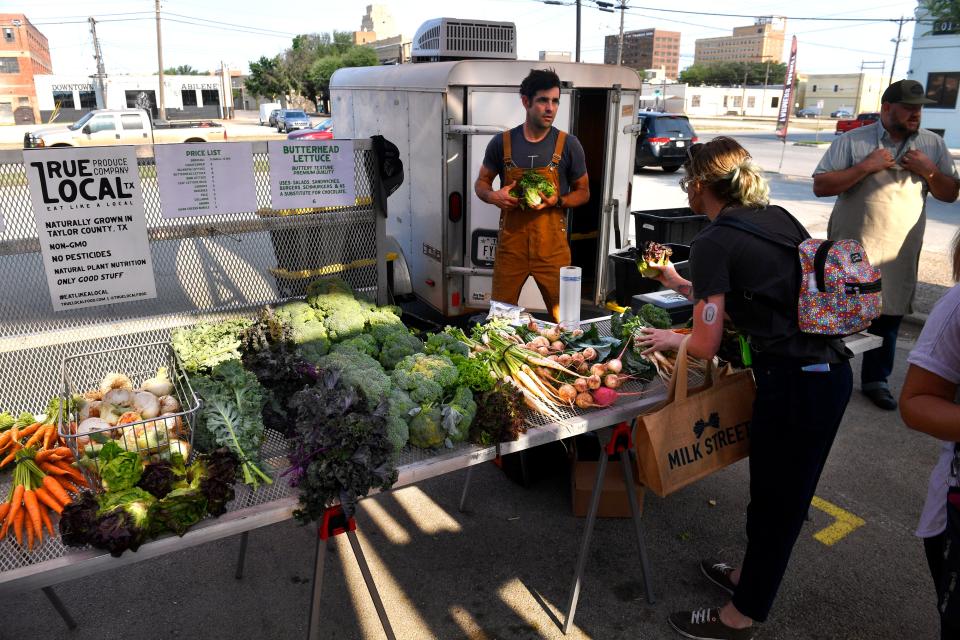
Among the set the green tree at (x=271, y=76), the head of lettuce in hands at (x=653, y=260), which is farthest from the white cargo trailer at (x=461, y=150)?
the green tree at (x=271, y=76)

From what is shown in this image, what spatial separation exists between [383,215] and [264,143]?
0.85 meters

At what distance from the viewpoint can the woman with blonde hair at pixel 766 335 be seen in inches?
102

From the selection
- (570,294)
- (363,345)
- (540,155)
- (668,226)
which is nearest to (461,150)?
(540,155)

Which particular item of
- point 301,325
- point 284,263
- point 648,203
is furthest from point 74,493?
point 648,203

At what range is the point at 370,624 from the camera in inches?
131

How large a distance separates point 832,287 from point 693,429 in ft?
2.71

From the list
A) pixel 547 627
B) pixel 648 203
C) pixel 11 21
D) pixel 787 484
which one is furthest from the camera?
pixel 11 21

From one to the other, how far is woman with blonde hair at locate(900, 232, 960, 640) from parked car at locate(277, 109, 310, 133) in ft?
134

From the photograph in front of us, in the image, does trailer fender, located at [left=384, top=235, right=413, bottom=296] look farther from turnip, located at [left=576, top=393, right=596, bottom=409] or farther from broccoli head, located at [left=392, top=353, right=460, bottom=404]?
turnip, located at [left=576, top=393, right=596, bottom=409]

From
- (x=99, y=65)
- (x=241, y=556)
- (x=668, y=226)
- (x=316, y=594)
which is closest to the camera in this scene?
(x=316, y=594)

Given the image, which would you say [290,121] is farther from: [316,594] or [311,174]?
[316,594]

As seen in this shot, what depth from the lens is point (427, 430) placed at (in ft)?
8.71

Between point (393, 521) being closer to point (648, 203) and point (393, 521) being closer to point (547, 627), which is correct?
point (547, 627)

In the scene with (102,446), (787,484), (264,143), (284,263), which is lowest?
(787,484)
